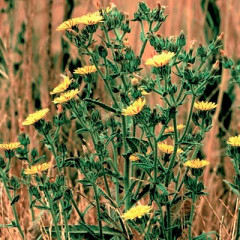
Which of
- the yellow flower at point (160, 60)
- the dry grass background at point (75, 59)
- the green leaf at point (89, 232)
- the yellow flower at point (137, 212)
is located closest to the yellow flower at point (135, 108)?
the yellow flower at point (160, 60)

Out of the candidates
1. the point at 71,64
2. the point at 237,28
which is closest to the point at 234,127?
the point at 237,28

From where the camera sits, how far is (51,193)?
4.60 feet

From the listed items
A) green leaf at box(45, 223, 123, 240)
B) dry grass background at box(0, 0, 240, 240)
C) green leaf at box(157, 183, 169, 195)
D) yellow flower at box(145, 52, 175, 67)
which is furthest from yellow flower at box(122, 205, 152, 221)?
dry grass background at box(0, 0, 240, 240)

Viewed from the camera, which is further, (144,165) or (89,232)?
(89,232)

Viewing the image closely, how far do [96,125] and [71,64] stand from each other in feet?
4.30

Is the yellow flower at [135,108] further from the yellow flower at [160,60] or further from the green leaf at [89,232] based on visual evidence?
the green leaf at [89,232]

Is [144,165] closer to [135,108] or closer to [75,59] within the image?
[135,108]

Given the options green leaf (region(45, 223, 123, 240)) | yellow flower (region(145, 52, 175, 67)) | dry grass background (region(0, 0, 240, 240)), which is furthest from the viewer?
dry grass background (region(0, 0, 240, 240))

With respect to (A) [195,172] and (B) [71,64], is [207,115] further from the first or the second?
(B) [71,64]

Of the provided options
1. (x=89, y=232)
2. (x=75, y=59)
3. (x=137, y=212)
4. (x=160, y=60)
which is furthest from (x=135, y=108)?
(x=75, y=59)

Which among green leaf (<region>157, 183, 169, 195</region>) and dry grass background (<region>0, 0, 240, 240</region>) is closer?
green leaf (<region>157, 183, 169, 195</region>)

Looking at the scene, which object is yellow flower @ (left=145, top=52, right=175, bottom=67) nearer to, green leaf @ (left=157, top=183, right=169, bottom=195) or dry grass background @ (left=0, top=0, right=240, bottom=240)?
green leaf @ (left=157, top=183, right=169, bottom=195)

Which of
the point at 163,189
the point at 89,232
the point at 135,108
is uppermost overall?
the point at 135,108

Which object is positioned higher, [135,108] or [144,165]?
[135,108]
